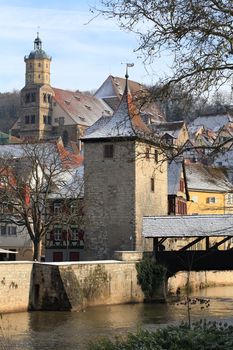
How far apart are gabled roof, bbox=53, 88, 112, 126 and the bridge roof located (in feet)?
170

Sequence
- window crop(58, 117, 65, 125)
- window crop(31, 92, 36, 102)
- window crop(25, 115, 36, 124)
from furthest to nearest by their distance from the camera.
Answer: window crop(31, 92, 36, 102), window crop(25, 115, 36, 124), window crop(58, 117, 65, 125)

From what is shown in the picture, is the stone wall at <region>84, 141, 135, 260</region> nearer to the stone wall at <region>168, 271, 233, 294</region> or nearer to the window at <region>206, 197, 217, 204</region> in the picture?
the stone wall at <region>168, 271, 233, 294</region>

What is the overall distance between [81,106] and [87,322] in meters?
64.0

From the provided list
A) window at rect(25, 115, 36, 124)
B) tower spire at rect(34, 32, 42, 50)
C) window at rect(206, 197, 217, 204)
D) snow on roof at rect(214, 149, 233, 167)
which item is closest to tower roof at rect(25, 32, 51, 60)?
tower spire at rect(34, 32, 42, 50)

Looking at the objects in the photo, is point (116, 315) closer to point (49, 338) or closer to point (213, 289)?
point (49, 338)

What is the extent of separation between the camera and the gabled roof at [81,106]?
269 ft

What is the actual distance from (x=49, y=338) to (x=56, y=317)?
4471 mm

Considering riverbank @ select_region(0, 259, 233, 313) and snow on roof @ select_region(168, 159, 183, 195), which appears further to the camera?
snow on roof @ select_region(168, 159, 183, 195)

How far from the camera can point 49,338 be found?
17969mm

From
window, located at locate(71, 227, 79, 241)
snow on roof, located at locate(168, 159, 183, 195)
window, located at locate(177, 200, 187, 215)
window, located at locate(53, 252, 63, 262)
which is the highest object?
snow on roof, located at locate(168, 159, 183, 195)

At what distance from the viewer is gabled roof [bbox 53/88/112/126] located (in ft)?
269

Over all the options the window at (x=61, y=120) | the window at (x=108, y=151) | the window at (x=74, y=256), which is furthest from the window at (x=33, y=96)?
the window at (x=108, y=151)

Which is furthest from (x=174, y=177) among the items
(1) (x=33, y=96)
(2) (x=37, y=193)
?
(1) (x=33, y=96)

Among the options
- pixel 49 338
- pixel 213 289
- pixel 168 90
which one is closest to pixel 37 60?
pixel 213 289
